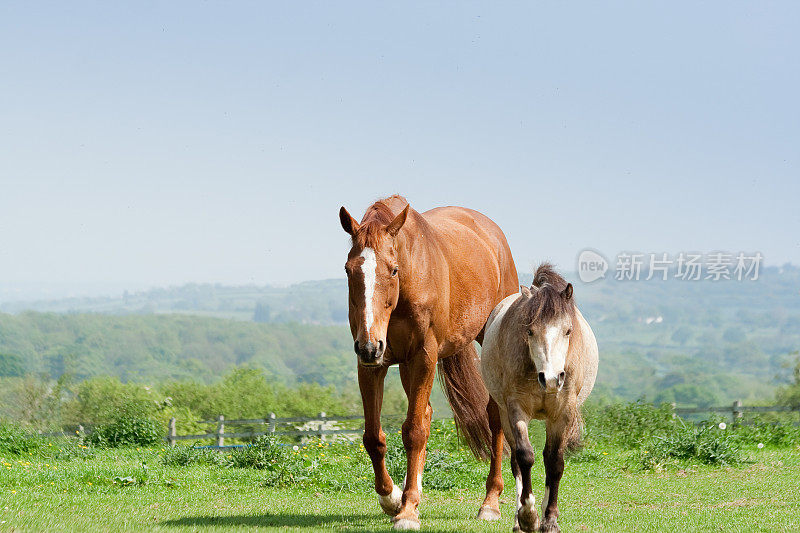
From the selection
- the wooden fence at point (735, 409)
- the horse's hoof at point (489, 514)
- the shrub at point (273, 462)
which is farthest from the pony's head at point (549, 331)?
the wooden fence at point (735, 409)

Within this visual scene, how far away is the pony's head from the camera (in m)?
5.29

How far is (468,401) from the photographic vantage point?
8.66 m

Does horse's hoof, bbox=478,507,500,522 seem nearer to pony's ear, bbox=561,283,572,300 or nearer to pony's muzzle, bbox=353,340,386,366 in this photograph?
pony's muzzle, bbox=353,340,386,366

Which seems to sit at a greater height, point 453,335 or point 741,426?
point 453,335

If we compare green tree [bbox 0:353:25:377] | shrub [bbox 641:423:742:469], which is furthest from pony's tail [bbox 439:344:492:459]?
green tree [bbox 0:353:25:377]

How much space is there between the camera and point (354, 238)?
241 inches

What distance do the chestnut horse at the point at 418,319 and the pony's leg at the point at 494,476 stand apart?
0.4 inches

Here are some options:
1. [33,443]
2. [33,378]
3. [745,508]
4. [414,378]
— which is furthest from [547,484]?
[33,378]

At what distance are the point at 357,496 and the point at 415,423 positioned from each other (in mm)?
3823

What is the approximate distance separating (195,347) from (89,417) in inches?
2571

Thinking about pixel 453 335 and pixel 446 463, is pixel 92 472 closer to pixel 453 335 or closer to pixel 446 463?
pixel 446 463

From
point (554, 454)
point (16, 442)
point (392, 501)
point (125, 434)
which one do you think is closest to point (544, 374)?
point (554, 454)

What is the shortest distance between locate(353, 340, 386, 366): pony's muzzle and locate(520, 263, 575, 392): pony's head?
110cm

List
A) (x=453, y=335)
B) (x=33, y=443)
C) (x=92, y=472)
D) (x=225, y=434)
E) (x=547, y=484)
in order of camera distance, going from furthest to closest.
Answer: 1. (x=225, y=434)
2. (x=33, y=443)
3. (x=92, y=472)
4. (x=453, y=335)
5. (x=547, y=484)
